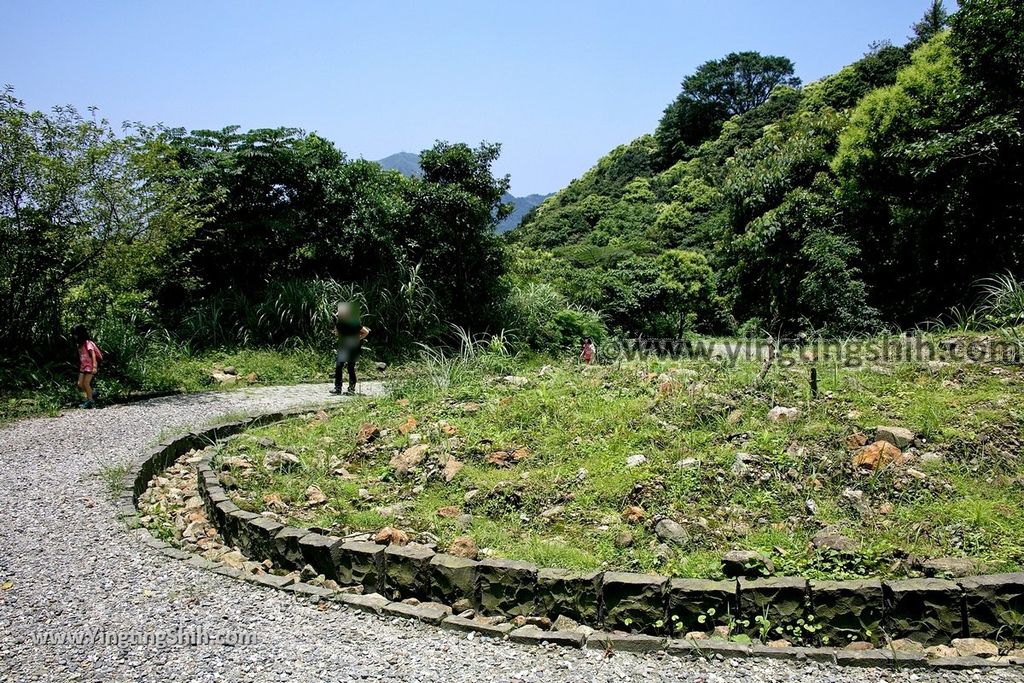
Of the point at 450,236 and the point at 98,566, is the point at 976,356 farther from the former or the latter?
the point at 450,236

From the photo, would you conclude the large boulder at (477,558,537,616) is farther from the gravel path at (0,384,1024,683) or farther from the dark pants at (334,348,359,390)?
the dark pants at (334,348,359,390)

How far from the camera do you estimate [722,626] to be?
329 centimetres

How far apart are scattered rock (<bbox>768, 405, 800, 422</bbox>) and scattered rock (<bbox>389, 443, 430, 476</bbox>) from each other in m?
2.58

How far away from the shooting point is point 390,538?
403 centimetres

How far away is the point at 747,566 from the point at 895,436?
1.87m

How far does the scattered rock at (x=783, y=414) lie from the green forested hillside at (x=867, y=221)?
7.22m

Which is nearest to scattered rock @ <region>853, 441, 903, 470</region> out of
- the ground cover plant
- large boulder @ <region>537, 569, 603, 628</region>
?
the ground cover plant

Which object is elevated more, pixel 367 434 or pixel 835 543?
pixel 367 434

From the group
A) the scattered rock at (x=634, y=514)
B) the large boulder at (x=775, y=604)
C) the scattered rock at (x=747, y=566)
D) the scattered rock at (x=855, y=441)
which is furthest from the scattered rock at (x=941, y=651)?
the scattered rock at (x=855, y=441)

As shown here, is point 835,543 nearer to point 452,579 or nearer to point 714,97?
point 452,579

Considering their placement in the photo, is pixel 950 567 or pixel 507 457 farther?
pixel 507 457

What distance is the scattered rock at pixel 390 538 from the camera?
4.02 meters

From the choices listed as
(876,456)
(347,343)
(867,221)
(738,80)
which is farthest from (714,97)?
(876,456)

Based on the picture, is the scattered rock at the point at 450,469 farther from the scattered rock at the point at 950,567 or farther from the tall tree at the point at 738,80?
the tall tree at the point at 738,80
